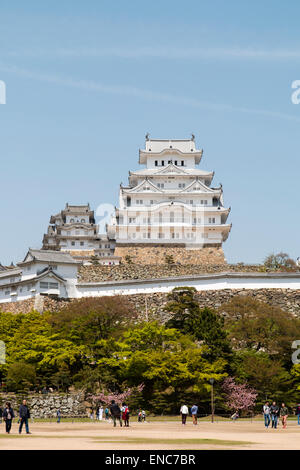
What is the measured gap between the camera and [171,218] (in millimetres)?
63812

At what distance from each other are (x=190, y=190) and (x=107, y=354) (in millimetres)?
33752

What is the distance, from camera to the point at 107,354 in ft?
114

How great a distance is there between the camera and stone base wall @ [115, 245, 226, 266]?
60219 mm

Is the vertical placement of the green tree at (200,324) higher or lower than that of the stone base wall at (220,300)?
lower

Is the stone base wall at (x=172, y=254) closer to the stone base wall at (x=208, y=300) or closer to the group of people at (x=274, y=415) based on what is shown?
the stone base wall at (x=208, y=300)

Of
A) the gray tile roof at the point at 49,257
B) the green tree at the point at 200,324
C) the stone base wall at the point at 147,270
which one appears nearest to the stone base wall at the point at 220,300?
the green tree at the point at 200,324

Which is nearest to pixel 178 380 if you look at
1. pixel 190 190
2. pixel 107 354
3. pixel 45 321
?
pixel 107 354

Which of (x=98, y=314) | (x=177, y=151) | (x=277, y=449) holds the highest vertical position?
(x=177, y=151)

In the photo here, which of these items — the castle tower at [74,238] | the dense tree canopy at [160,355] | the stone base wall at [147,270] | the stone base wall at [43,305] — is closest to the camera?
the dense tree canopy at [160,355]

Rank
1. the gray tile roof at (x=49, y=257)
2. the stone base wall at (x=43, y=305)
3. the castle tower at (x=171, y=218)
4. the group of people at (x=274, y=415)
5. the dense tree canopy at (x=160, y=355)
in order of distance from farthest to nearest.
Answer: the castle tower at (x=171, y=218), the gray tile roof at (x=49, y=257), the stone base wall at (x=43, y=305), the dense tree canopy at (x=160, y=355), the group of people at (x=274, y=415)

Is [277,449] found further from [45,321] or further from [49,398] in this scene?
[45,321]

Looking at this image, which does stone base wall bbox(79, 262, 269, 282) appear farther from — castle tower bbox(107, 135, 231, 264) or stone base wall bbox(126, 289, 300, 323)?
castle tower bbox(107, 135, 231, 264)

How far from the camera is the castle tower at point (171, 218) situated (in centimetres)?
6156

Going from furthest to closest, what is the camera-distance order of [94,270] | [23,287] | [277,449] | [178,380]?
[94,270] < [23,287] < [178,380] < [277,449]
